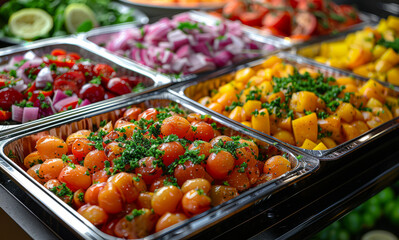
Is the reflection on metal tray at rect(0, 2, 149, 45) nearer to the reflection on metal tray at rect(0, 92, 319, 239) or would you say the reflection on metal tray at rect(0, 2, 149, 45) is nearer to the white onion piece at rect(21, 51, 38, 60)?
the white onion piece at rect(21, 51, 38, 60)

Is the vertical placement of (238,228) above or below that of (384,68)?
below

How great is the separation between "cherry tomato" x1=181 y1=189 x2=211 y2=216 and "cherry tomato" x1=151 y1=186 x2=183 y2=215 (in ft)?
0.08

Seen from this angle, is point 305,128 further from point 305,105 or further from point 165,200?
point 165,200

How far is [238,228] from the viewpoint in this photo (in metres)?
1.25

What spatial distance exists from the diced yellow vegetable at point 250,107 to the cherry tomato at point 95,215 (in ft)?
2.76

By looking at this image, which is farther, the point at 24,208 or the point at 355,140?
the point at 355,140

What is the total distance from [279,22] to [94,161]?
209 cm

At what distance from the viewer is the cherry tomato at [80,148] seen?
1400mm

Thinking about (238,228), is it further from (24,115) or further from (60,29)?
(60,29)

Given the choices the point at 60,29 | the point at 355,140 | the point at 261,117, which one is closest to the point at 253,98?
the point at 261,117

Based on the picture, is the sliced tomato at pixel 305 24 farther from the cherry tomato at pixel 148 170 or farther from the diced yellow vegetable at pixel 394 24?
the cherry tomato at pixel 148 170

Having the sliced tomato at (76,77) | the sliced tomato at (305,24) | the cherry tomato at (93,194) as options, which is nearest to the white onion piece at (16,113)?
the sliced tomato at (76,77)

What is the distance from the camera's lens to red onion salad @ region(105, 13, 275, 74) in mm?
2254

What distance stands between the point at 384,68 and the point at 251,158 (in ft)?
4.44
